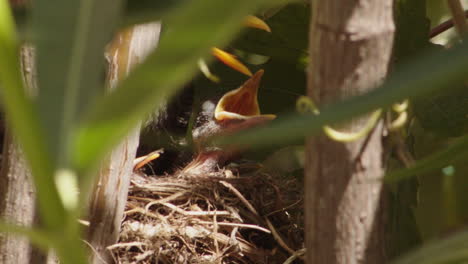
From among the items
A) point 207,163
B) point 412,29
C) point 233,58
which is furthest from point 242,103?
point 412,29

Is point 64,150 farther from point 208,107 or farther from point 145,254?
point 208,107

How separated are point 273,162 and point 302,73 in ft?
1.17

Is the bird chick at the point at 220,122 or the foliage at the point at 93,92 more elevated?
the foliage at the point at 93,92

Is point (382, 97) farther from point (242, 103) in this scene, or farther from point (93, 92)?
point (242, 103)

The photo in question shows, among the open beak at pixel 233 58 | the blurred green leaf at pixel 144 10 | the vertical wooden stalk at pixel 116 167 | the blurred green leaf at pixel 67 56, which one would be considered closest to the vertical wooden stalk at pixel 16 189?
the vertical wooden stalk at pixel 116 167

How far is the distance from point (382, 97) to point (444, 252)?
0.10m

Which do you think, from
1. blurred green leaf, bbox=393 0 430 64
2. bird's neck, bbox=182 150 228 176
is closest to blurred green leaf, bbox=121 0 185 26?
blurred green leaf, bbox=393 0 430 64

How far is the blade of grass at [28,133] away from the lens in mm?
259

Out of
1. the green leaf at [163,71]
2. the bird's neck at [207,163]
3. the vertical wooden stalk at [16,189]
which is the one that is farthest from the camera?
the bird's neck at [207,163]

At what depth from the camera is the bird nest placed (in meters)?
1.21

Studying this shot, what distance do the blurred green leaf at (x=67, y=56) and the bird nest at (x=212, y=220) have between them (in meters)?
0.85

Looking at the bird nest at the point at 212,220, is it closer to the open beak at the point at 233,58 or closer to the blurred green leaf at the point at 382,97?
the open beak at the point at 233,58

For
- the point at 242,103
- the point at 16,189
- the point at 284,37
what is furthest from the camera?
the point at 242,103

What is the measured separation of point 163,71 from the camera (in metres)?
0.25
